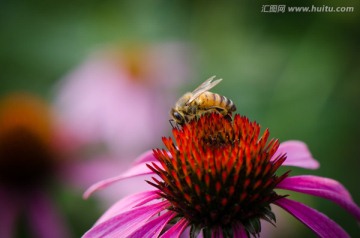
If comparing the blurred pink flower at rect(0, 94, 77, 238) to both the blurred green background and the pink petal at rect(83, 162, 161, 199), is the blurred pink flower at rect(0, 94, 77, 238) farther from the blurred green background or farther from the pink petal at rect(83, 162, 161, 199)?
the pink petal at rect(83, 162, 161, 199)

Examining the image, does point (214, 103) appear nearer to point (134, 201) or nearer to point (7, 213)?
point (134, 201)

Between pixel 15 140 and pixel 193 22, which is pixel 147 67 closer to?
pixel 193 22

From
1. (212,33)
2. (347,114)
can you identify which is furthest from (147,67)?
(347,114)

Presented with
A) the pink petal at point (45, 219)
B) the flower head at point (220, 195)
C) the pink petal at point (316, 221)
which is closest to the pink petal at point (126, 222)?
the flower head at point (220, 195)

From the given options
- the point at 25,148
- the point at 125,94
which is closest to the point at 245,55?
the point at 125,94

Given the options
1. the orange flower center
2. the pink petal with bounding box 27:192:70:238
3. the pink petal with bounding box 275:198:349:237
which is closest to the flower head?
the pink petal with bounding box 275:198:349:237

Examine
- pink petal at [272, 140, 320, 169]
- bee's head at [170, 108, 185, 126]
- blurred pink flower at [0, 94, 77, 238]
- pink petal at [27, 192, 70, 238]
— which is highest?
bee's head at [170, 108, 185, 126]
